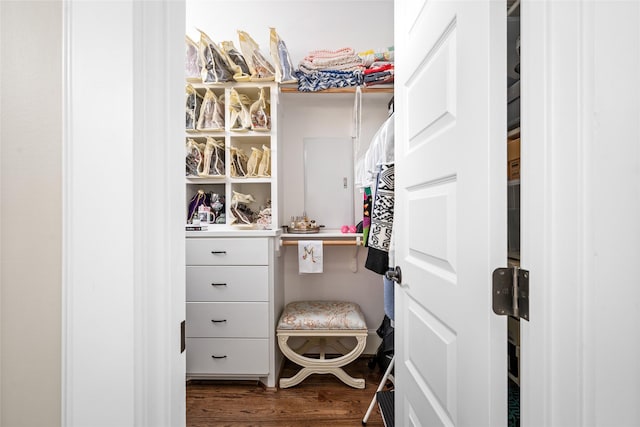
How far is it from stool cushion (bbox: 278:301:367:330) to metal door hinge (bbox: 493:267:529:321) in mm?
1625

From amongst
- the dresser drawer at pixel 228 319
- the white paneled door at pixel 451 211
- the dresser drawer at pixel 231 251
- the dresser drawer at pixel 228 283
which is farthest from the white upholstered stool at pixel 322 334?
the white paneled door at pixel 451 211

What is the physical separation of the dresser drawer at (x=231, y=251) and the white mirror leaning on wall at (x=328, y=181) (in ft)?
2.12

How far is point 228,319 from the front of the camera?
2.21 metres

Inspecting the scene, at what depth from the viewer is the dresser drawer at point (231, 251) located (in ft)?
7.22

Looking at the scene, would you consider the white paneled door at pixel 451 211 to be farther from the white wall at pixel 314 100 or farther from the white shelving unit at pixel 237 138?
the white wall at pixel 314 100

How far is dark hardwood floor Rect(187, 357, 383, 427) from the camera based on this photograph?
1.90 meters

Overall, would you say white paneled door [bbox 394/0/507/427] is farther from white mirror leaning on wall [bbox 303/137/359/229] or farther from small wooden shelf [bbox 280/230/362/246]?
white mirror leaning on wall [bbox 303/137/359/229]

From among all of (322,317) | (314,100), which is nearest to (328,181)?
(314,100)

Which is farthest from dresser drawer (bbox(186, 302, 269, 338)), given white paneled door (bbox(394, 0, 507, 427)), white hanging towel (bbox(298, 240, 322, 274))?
white paneled door (bbox(394, 0, 507, 427))

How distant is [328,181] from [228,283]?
3.50 feet

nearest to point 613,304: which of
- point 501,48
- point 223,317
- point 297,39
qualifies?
point 501,48

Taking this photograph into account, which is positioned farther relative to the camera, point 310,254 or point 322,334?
point 310,254

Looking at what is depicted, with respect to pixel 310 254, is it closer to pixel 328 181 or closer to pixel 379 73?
pixel 328 181

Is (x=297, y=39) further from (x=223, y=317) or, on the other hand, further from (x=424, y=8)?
(x=223, y=317)
